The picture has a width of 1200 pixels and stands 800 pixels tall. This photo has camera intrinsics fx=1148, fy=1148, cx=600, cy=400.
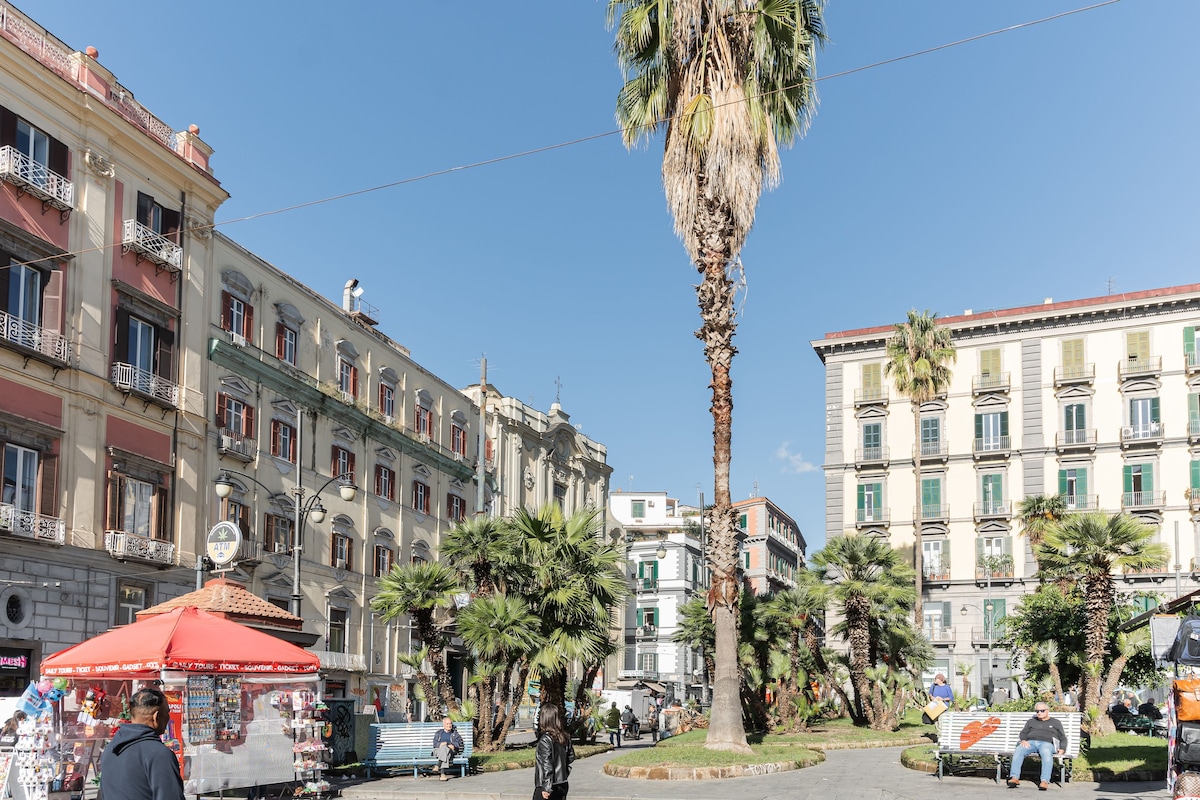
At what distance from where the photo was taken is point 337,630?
4138cm

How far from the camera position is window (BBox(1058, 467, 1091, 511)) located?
59.2 m

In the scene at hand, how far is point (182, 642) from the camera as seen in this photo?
14.7m

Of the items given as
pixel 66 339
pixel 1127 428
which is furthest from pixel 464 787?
pixel 1127 428

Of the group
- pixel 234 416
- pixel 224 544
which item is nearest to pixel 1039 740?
pixel 224 544

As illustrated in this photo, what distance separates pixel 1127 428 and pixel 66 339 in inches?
2000

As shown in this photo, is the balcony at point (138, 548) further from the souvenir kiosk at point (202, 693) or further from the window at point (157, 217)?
the souvenir kiosk at point (202, 693)

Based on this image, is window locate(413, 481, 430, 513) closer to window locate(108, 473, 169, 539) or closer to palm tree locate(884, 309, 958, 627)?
window locate(108, 473, 169, 539)

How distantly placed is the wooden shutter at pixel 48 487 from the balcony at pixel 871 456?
46.1 m

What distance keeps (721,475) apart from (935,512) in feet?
137

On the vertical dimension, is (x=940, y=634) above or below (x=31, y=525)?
below

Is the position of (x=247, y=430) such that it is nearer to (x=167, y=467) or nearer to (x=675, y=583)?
(x=167, y=467)

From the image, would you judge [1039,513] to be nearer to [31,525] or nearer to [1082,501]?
[1082,501]

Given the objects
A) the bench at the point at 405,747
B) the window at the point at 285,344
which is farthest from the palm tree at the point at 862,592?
the window at the point at 285,344

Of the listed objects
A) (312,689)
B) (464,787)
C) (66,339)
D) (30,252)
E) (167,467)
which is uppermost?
(30,252)
